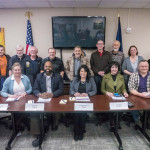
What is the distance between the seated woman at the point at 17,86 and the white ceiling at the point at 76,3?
1.85 meters

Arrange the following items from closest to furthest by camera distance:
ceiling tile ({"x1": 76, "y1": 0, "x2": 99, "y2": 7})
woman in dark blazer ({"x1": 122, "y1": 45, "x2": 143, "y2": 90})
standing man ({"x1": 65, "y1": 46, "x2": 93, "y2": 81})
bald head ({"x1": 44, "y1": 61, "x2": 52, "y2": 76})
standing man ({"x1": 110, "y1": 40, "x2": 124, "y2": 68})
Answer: bald head ({"x1": 44, "y1": 61, "x2": 52, "y2": 76}), standing man ({"x1": 65, "y1": 46, "x2": 93, "y2": 81}), woman in dark blazer ({"x1": 122, "y1": 45, "x2": 143, "y2": 90}), standing man ({"x1": 110, "y1": 40, "x2": 124, "y2": 68}), ceiling tile ({"x1": 76, "y1": 0, "x2": 99, "y2": 7})

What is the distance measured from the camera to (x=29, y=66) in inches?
117

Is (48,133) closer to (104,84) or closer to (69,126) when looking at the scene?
(69,126)

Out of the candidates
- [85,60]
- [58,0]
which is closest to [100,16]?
[58,0]

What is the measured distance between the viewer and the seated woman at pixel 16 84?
2363 millimetres

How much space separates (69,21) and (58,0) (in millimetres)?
660

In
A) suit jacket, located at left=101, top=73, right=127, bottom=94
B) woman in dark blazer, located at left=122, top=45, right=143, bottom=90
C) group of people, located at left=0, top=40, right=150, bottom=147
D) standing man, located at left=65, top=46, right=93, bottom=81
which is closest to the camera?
group of people, located at left=0, top=40, right=150, bottom=147

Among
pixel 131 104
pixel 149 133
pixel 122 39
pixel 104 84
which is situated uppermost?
pixel 122 39

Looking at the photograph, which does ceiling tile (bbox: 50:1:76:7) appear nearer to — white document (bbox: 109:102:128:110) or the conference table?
the conference table

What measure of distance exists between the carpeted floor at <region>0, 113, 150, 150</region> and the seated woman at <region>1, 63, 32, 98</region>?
70cm

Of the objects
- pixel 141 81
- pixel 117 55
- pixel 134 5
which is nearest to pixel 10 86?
pixel 141 81

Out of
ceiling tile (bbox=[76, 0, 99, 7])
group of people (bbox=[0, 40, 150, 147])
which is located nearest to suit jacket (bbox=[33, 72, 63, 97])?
group of people (bbox=[0, 40, 150, 147])

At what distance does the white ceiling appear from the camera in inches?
132

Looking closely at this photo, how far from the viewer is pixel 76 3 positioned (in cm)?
353
